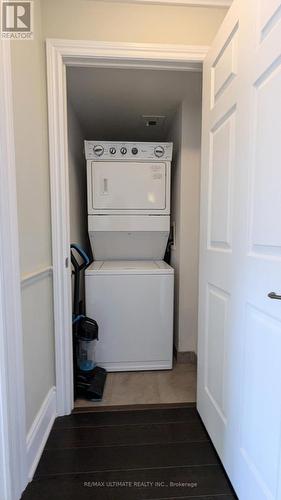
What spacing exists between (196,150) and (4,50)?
1551mm

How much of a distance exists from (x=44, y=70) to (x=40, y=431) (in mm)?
1918

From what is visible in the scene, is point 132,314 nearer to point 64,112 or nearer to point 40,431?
point 40,431

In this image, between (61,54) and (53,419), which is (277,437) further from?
(61,54)

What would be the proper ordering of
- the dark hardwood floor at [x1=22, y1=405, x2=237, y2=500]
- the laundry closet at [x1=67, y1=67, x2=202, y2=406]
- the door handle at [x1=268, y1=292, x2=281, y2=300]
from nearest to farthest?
1. the door handle at [x1=268, y1=292, x2=281, y2=300]
2. the dark hardwood floor at [x1=22, y1=405, x2=237, y2=500]
3. the laundry closet at [x1=67, y1=67, x2=202, y2=406]

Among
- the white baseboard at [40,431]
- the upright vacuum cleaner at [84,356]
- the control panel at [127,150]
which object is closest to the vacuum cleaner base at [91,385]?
the upright vacuum cleaner at [84,356]

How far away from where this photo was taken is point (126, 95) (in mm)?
2076

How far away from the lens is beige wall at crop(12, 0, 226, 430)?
1262 mm

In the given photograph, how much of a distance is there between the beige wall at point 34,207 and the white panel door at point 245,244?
2.95 ft

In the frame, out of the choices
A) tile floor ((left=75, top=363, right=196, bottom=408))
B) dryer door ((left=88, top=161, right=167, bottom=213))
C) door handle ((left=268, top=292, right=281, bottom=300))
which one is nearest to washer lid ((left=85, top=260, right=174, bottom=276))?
dryer door ((left=88, top=161, right=167, bottom=213))

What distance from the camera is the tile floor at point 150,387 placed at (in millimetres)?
1763

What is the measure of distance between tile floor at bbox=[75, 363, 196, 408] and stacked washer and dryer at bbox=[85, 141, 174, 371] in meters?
0.08

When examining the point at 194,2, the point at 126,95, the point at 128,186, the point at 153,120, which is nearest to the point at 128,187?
the point at 128,186

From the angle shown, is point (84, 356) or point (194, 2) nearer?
point (194, 2)

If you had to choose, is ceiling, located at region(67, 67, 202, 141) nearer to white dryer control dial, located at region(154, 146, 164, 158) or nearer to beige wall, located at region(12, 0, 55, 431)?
white dryer control dial, located at region(154, 146, 164, 158)
